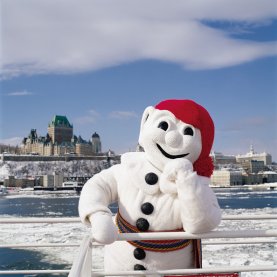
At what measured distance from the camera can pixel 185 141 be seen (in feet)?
5.82

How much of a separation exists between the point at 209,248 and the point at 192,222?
209 inches

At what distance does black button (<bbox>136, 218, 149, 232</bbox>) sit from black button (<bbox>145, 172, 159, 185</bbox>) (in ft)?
0.49

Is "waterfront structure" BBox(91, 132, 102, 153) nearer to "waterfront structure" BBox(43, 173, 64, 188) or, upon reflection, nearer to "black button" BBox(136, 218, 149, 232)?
"waterfront structure" BBox(43, 173, 64, 188)

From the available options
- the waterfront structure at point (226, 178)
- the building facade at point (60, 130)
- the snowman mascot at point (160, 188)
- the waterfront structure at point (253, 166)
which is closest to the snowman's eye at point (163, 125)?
the snowman mascot at point (160, 188)

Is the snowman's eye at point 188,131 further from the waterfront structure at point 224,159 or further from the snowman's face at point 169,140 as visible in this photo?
the waterfront structure at point 224,159

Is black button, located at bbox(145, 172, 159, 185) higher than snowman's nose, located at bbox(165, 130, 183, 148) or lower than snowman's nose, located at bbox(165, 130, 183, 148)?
lower

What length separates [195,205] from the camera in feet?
5.22

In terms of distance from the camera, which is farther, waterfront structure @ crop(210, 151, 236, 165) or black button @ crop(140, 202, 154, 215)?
waterfront structure @ crop(210, 151, 236, 165)

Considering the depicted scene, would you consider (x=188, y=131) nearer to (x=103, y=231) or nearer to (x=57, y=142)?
(x=103, y=231)

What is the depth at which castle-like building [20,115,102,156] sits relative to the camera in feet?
232

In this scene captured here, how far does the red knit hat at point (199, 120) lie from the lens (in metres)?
1.80

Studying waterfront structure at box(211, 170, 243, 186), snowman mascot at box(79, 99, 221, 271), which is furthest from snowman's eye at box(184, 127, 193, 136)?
waterfront structure at box(211, 170, 243, 186)

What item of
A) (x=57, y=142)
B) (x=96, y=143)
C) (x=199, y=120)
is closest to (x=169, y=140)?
(x=199, y=120)

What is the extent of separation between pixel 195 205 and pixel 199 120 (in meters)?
0.39
